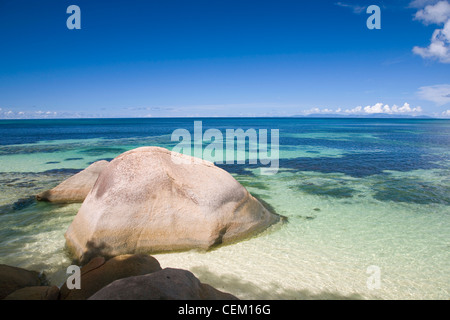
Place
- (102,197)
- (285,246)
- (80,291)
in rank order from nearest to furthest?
(80,291), (102,197), (285,246)

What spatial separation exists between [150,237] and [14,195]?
9179 mm

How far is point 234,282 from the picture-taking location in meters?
5.68

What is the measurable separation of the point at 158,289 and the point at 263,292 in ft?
9.23

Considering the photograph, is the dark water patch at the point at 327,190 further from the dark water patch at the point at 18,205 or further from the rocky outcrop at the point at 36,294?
the dark water patch at the point at 18,205

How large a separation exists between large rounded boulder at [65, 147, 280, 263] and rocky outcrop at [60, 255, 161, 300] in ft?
4.81

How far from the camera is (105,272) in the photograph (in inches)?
185

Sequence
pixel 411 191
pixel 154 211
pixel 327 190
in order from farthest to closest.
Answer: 1. pixel 327 190
2. pixel 411 191
3. pixel 154 211

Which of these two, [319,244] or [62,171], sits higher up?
[62,171]

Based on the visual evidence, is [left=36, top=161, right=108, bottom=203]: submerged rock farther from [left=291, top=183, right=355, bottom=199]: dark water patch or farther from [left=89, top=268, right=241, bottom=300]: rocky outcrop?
[left=291, top=183, right=355, bottom=199]: dark water patch

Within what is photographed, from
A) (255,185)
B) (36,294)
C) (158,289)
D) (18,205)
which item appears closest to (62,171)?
(18,205)

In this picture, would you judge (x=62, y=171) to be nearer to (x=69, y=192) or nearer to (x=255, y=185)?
(x=69, y=192)

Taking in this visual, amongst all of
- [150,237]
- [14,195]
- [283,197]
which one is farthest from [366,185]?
[14,195]

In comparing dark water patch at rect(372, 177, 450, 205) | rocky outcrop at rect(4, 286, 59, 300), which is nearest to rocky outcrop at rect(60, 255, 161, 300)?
rocky outcrop at rect(4, 286, 59, 300)

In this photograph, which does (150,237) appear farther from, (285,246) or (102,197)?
(285,246)
